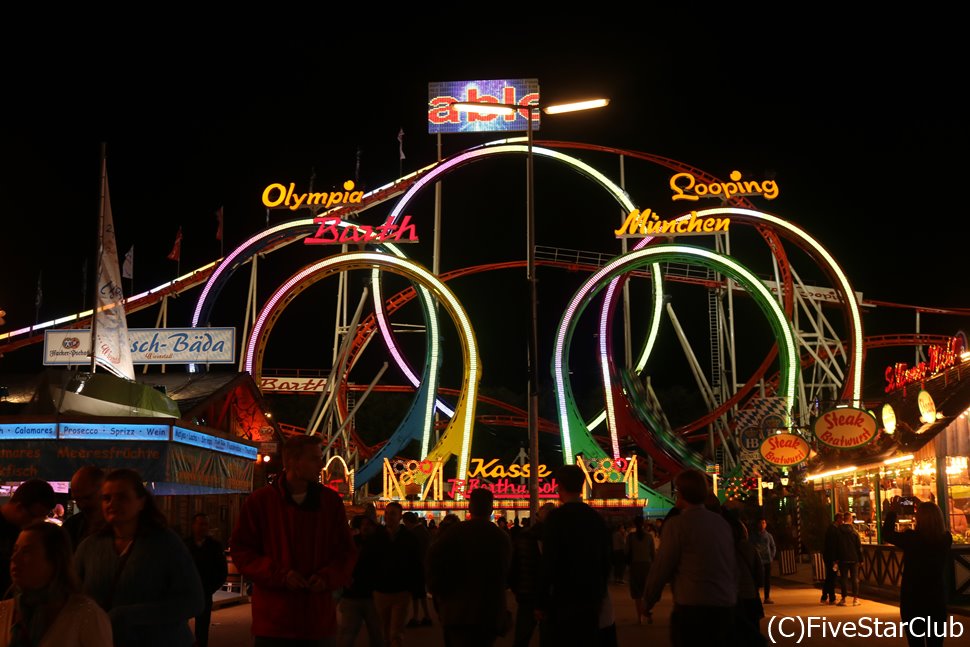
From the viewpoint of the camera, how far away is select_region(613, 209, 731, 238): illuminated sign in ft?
111

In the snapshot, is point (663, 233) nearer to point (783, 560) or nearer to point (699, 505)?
point (783, 560)

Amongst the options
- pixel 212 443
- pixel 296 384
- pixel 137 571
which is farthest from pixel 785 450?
pixel 296 384

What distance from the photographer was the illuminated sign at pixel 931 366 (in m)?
19.5

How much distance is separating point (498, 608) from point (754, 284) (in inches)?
1023

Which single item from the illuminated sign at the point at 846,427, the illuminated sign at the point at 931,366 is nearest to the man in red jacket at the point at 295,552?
the illuminated sign at the point at 846,427

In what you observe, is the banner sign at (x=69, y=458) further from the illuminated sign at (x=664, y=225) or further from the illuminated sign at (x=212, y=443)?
the illuminated sign at (x=664, y=225)

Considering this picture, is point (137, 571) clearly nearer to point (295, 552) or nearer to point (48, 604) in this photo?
point (48, 604)

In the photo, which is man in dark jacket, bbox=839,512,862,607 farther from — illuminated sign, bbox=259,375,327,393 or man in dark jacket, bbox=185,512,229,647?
illuminated sign, bbox=259,375,327,393

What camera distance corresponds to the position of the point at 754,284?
104ft

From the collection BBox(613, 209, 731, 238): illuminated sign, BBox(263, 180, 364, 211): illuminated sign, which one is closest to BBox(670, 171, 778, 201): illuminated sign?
BBox(613, 209, 731, 238): illuminated sign

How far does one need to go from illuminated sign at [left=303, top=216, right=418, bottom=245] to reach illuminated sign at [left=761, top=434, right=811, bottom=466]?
14.5 m

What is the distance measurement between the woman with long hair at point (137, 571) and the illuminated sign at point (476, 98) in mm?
39438

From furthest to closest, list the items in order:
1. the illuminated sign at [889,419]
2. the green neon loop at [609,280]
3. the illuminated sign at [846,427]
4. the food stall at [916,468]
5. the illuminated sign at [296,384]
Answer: the illuminated sign at [296,384] < the green neon loop at [609,280] < the illuminated sign at [846,427] < the illuminated sign at [889,419] < the food stall at [916,468]

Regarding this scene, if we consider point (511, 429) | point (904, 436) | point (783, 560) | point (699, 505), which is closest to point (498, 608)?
point (699, 505)
